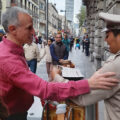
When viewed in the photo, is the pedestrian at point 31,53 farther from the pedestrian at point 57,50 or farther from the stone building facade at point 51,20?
the stone building facade at point 51,20

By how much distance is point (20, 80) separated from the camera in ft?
5.32

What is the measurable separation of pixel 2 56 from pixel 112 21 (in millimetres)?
733

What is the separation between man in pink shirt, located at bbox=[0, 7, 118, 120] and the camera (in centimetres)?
156

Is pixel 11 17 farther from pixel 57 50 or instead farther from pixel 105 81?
pixel 57 50

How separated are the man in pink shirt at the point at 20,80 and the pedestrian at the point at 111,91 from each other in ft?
0.12

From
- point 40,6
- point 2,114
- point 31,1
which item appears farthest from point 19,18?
point 40,6

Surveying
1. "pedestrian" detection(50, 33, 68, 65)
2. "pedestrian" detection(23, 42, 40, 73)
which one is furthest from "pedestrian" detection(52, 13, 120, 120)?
"pedestrian" detection(23, 42, 40, 73)

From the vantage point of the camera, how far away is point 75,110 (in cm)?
235

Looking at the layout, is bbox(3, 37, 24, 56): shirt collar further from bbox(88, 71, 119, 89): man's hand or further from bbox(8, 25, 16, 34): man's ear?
bbox(88, 71, 119, 89): man's hand

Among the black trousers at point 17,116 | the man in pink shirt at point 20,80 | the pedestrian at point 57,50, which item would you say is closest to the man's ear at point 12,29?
the man in pink shirt at point 20,80

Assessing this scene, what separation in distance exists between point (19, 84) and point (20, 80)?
0.11 ft

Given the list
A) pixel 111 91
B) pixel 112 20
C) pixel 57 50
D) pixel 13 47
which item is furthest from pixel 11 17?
pixel 57 50

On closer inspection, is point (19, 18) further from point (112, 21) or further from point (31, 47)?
point (31, 47)

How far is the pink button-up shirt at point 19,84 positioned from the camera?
1.59 m
